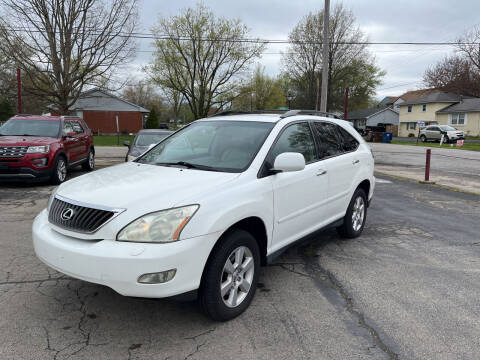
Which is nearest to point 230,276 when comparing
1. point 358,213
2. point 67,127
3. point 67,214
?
point 67,214

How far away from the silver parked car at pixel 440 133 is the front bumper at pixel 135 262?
37.7 m

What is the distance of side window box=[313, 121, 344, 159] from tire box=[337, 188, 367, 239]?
2.50 ft

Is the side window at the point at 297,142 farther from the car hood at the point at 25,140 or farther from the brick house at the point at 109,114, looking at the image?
the brick house at the point at 109,114

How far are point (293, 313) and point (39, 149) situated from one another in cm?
781

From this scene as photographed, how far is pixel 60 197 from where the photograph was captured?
3.11 meters

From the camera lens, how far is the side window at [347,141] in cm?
505

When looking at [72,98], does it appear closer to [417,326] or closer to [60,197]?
[60,197]

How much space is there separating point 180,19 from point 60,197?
35319 mm

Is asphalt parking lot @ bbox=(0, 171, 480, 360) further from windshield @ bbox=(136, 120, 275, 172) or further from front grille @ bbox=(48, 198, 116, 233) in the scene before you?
windshield @ bbox=(136, 120, 275, 172)

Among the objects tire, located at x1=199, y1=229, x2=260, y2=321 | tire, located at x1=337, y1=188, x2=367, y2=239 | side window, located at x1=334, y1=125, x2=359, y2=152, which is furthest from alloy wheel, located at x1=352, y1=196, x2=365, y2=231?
tire, located at x1=199, y1=229, x2=260, y2=321

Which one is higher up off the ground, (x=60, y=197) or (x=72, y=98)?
(x=72, y=98)

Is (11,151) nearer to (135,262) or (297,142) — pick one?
(297,142)

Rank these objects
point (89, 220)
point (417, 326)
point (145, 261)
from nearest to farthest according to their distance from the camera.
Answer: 1. point (145, 261)
2. point (89, 220)
3. point (417, 326)

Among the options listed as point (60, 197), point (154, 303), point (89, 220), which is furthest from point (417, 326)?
point (60, 197)
